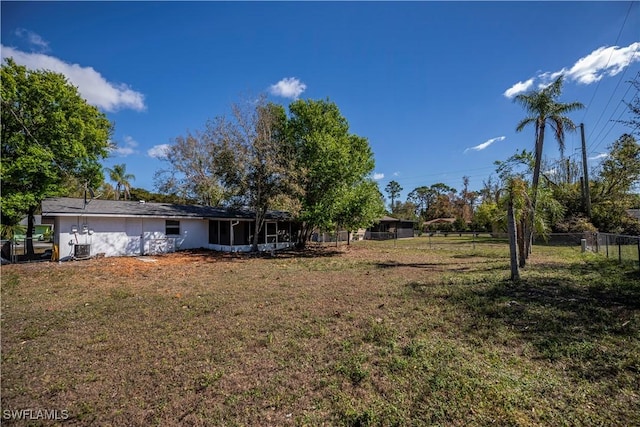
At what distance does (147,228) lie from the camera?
17719 millimetres

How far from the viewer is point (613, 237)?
529 inches

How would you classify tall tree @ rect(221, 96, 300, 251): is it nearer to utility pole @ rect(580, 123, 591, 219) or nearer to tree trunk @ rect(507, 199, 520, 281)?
tree trunk @ rect(507, 199, 520, 281)

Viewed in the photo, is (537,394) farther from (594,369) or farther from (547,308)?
(547,308)

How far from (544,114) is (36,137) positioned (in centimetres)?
2557

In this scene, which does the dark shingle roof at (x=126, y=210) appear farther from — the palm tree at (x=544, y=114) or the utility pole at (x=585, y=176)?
the utility pole at (x=585, y=176)

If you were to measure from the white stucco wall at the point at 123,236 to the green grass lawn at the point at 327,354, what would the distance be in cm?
779

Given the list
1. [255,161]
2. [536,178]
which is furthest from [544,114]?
[255,161]

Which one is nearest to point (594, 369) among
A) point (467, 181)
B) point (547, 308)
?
point (547, 308)

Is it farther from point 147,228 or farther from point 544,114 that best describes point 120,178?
point 544,114

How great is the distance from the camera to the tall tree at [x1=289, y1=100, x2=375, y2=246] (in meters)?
17.4

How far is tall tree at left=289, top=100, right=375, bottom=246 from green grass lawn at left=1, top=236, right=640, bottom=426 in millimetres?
9108

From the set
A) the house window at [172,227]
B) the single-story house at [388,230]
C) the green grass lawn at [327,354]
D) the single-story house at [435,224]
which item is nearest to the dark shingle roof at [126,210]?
the house window at [172,227]

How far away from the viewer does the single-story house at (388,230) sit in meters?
35.6

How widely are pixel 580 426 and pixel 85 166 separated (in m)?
22.3
